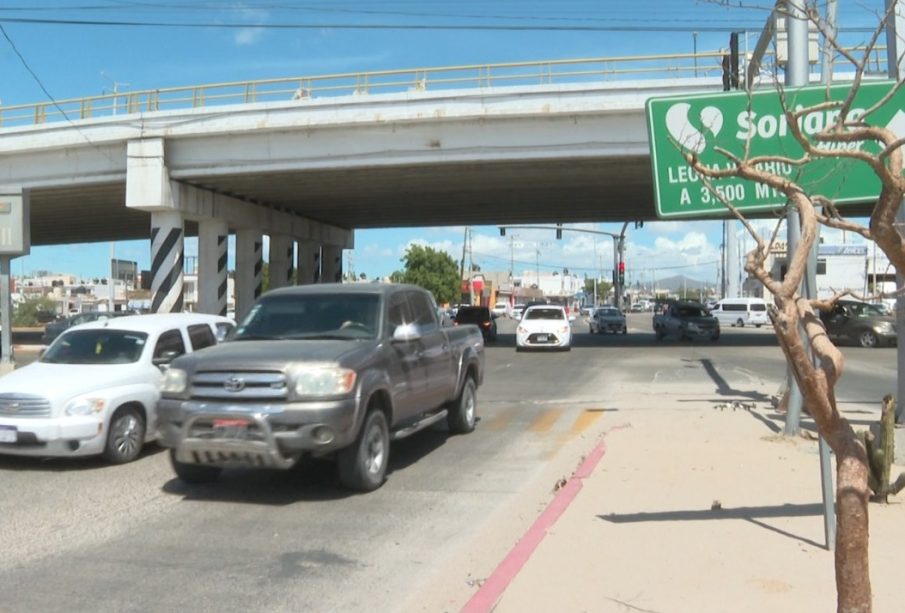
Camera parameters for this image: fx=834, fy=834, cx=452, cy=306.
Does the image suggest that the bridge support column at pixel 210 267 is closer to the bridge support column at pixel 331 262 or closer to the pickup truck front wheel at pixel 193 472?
the bridge support column at pixel 331 262

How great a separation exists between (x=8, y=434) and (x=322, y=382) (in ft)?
12.7

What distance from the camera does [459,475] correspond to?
8.88 meters

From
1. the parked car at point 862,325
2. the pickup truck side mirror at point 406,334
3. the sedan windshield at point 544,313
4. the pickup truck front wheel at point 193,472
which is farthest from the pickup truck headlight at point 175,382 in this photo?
the parked car at point 862,325

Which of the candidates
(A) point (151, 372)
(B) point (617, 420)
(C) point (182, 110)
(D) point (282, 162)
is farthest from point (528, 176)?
(A) point (151, 372)

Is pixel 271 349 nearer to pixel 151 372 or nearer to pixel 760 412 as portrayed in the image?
pixel 151 372

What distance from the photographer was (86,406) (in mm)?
9000

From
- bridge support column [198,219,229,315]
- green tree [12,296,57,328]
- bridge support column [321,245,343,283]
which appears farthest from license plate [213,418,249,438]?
green tree [12,296,57,328]

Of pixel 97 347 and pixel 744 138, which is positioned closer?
pixel 744 138

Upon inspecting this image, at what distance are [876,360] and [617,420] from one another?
51.5 ft

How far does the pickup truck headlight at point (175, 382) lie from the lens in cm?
768

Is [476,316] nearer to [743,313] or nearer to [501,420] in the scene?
[501,420]

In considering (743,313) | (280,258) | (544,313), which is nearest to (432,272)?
(743,313)

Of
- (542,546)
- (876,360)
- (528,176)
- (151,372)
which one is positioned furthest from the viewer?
(528,176)

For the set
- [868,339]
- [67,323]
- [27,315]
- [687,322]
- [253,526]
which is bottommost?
[27,315]
